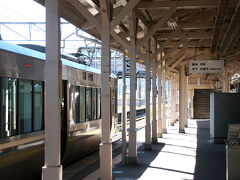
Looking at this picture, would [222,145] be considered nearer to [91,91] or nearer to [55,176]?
[91,91]

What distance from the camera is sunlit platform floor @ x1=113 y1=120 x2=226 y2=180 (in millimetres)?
8566

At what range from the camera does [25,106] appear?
21.7ft

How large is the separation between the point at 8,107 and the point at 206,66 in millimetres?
9941

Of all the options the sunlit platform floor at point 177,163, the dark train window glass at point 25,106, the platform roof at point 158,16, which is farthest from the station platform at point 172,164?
the platform roof at point 158,16

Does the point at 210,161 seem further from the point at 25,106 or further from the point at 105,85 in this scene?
the point at 25,106

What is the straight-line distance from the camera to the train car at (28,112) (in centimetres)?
587

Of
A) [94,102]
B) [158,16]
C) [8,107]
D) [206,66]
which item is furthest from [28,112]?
[206,66]

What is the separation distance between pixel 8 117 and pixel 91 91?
16.3ft

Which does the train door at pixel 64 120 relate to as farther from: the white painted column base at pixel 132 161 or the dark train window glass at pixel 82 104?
the white painted column base at pixel 132 161

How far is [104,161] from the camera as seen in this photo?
7.49 metres

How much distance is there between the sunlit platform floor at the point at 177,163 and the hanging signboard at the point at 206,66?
2756 mm

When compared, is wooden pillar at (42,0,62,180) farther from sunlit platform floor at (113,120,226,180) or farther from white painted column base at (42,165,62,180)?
sunlit platform floor at (113,120,226,180)

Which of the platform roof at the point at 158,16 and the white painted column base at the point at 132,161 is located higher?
the platform roof at the point at 158,16

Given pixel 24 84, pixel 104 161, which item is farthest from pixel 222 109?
pixel 24 84
